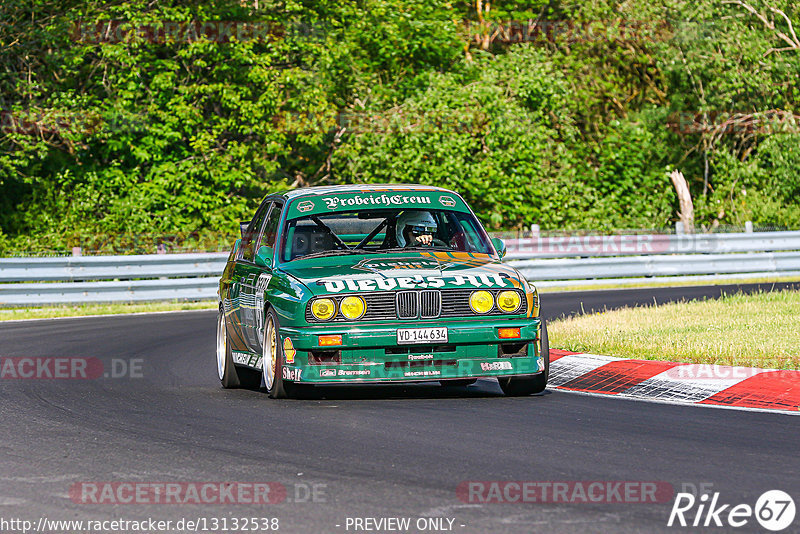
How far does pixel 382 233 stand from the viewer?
11.4 meters

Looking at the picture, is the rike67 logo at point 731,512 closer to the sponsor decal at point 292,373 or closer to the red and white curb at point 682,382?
the red and white curb at point 682,382

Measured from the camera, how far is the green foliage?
3175 cm

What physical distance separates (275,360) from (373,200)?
1.85 m

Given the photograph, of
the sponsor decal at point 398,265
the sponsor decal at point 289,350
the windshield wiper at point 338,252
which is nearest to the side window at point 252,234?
the windshield wiper at point 338,252

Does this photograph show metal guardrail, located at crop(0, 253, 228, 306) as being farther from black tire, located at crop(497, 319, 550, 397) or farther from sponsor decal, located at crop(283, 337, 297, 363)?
black tire, located at crop(497, 319, 550, 397)

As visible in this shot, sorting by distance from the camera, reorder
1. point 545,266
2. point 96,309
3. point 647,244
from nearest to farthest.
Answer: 1. point 96,309
2. point 545,266
3. point 647,244

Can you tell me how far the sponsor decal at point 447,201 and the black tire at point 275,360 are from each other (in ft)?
6.37

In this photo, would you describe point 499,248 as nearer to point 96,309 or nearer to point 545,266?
point 96,309

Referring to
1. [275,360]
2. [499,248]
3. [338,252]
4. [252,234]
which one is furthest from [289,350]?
[252,234]

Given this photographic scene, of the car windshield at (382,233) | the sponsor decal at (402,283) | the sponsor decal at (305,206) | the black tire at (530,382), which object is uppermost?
the sponsor decal at (305,206)

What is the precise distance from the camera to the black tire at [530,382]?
1011 cm

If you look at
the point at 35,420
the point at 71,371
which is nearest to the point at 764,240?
the point at 71,371

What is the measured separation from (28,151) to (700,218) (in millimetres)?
21394

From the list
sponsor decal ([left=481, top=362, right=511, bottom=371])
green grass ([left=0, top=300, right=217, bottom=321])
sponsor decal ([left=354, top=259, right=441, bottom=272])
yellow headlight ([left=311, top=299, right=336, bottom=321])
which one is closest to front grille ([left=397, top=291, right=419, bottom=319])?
sponsor decal ([left=354, top=259, right=441, bottom=272])
